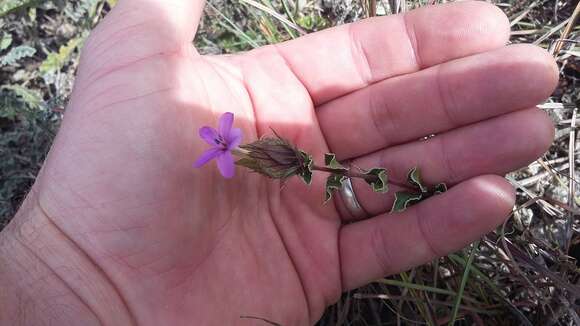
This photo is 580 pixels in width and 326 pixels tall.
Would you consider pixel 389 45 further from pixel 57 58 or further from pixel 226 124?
pixel 57 58

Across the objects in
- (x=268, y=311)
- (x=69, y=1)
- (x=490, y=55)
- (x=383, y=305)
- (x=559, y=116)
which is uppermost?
(x=490, y=55)

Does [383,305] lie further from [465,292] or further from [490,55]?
[490,55]

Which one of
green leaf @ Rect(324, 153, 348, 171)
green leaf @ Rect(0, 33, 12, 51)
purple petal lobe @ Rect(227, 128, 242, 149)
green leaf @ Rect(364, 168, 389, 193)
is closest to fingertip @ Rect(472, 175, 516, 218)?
green leaf @ Rect(364, 168, 389, 193)

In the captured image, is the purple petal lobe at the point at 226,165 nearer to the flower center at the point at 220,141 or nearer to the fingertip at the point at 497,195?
the flower center at the point at 220,141

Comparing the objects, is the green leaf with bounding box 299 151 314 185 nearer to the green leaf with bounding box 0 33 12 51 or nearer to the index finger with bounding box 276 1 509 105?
the index finger with bounding box 276 1 509 105

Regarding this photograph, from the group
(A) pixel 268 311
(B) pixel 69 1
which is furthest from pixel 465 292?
(B) pixel 69 1

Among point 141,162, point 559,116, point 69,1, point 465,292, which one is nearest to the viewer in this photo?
point 141,162
